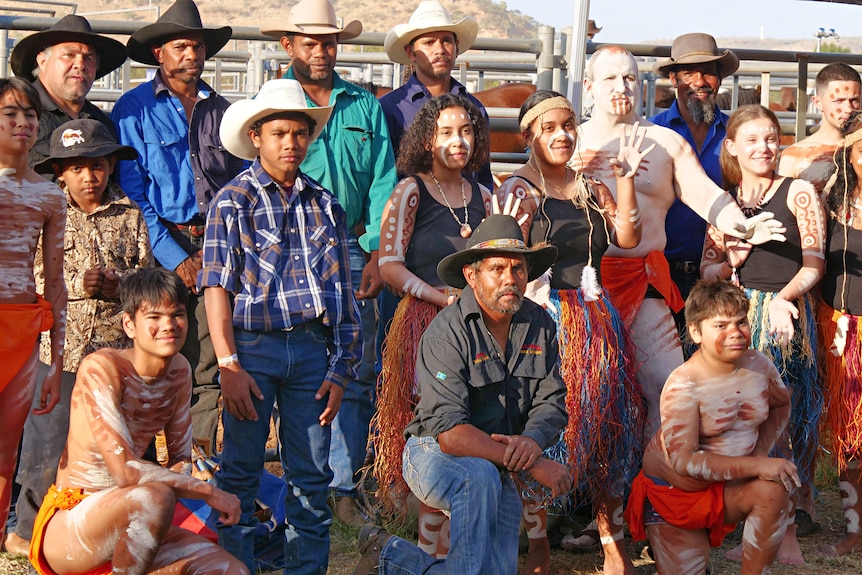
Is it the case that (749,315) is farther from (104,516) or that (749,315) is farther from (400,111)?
(104,516)

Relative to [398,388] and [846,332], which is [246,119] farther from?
[846,332]

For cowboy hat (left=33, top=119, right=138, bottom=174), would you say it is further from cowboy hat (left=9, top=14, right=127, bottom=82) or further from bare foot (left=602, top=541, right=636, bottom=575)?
bare foot (left=602, top=541, right=636, bottom=575)

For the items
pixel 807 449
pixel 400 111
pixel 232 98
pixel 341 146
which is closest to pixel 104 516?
pixel 341 146

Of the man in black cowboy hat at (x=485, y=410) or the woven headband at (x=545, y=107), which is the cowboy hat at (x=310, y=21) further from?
the man in black cowboy hat at (x=485, y=410)

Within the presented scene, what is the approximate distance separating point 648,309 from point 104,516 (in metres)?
2.46

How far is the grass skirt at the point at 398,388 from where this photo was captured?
4738mm

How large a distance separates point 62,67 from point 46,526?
7.04ft

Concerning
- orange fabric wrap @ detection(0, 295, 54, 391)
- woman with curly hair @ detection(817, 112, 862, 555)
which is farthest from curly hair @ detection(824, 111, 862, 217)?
orange fabric wrap @ detection(0, 295, 54, 391)

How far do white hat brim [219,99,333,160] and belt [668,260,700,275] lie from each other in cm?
194

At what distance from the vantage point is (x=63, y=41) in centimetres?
507

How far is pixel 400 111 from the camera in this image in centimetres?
560

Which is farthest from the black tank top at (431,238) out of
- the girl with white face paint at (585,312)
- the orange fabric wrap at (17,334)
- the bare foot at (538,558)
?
the orange fabric wrap at (17,334)

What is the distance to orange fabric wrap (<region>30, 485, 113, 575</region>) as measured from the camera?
376 cm

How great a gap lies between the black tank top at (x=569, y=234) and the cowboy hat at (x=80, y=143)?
173cm
